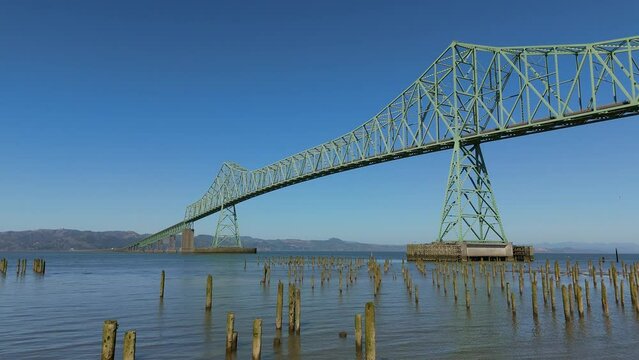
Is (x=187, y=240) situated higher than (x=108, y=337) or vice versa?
(x=187, y=240)

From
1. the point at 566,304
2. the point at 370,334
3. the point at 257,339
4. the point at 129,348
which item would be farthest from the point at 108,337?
the point at 566,304

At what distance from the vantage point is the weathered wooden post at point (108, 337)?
41.8 feet

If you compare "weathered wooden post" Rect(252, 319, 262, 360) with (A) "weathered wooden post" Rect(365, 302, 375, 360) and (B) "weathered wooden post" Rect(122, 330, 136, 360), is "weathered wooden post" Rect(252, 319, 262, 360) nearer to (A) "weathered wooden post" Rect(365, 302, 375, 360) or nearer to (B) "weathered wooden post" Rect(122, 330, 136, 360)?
(A) "weathered wooden post" Rect(365, 302, 375, 360)

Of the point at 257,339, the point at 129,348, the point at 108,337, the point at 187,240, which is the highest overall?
the point at 187,240

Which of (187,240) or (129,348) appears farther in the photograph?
(187,240)

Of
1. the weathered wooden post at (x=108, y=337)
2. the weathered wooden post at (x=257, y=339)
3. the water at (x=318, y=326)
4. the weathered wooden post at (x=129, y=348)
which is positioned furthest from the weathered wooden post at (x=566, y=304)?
the weathered wooden post at (x=108, y=337)

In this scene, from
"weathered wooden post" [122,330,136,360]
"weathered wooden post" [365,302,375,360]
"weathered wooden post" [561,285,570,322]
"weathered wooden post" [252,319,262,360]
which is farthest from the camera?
"weathered wooden post" [561,285,570,322]

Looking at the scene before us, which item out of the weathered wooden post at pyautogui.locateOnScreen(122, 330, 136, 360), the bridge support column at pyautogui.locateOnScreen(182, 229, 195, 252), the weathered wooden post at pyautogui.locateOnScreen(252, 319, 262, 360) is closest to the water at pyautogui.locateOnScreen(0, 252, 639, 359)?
the weathered wooden post at pyautogui.locateOnScreen(252, 319, 262, 360)

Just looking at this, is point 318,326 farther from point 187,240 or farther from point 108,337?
point 187,240

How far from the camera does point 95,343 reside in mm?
17078

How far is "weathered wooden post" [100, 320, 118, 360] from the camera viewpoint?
41.8 feet

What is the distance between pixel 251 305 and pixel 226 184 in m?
129

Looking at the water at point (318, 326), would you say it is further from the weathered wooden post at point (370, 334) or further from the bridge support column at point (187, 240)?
the bridge support column at point (187, 240)

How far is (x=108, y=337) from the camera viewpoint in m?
12.8
